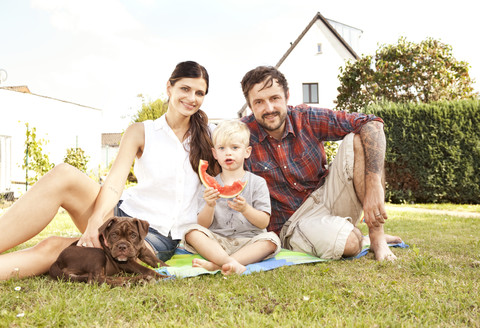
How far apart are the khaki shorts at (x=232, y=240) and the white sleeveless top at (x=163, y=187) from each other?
20 centimetres

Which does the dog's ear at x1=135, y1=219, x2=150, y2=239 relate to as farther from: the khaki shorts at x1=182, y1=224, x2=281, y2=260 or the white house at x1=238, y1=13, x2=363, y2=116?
the white house at x1=238, y1=13, x2=363, y2=116

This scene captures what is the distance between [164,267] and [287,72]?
80.0 ft

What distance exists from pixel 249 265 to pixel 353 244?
1.11m

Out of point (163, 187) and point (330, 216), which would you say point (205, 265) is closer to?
point (163, 187)

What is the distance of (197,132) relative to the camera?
14.1ft

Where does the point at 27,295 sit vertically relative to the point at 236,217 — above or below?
below

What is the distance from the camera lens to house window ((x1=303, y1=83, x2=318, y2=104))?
2686cm

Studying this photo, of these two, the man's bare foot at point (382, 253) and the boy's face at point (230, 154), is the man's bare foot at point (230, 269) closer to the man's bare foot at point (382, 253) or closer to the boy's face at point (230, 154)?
the boy's face at point (230, 154)

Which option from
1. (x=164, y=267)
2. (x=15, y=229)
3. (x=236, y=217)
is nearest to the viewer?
(x=15, y=229)

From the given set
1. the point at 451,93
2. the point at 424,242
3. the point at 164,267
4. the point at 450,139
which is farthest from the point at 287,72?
the point at 164,267

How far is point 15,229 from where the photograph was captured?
10.9 feet

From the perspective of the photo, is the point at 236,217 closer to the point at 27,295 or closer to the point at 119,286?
the point at 119,286

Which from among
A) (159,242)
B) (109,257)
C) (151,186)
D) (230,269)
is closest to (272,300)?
→ (230,269)

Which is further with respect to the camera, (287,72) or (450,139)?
(287,72)
